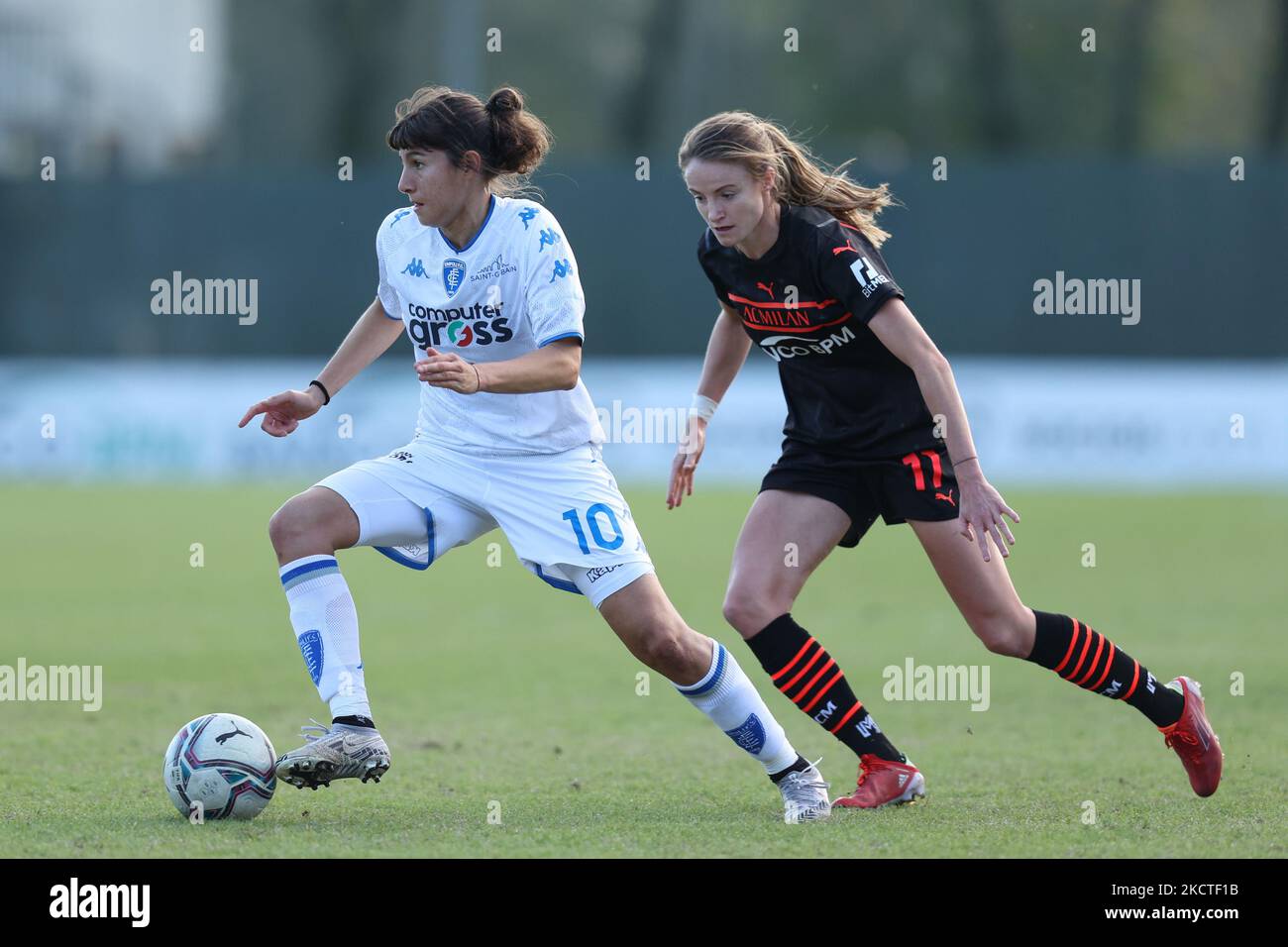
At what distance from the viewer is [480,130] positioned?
4.94m

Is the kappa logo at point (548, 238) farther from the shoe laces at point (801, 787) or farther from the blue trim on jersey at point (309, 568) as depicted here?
the shoe laces at point (801, 787)

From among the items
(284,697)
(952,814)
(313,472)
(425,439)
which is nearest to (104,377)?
(313,472)

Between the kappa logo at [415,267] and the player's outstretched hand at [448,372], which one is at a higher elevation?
the kappa logo at [415,267]

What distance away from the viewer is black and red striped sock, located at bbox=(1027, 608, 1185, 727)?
5.14m

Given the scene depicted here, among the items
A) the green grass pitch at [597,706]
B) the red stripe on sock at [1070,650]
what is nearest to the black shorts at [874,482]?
the red stripe on sock at [1070,650]

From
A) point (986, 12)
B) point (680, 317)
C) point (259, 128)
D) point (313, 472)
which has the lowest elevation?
point (313, 472)

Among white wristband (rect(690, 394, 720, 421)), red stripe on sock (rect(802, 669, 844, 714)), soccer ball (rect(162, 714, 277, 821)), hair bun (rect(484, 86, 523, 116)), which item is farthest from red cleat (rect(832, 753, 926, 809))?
hair bun (rect(484, 86, 523, 116))

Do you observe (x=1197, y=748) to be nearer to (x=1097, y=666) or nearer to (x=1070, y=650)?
(x=1097, y=666)

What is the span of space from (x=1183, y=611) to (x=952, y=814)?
5.14 metres

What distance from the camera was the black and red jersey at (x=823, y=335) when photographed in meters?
5.00

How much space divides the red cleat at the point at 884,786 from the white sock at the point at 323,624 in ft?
4.93

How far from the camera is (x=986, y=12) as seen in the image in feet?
99.1

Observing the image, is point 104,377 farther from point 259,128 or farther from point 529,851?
point 529,851

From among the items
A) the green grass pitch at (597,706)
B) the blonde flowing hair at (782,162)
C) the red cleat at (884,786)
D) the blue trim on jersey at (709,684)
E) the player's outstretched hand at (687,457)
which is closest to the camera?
the green grass pitch at (597,706)
